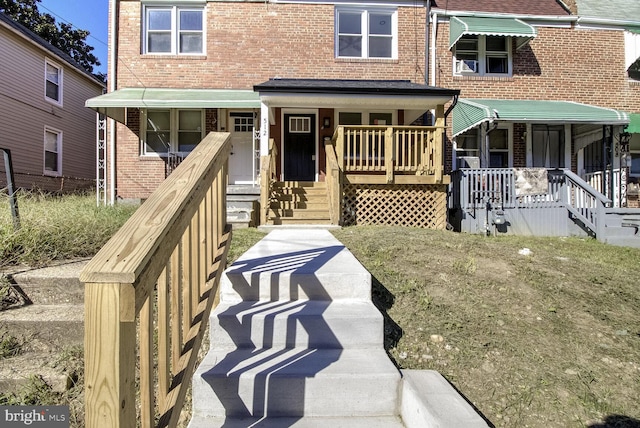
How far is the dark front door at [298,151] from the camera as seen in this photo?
442 inches

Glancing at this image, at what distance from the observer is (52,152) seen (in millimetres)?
14555

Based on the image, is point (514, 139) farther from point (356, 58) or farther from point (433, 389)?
point (433, 389)

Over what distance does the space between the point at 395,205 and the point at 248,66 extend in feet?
19.8

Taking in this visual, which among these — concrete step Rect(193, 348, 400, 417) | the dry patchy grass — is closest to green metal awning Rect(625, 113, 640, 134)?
the dry patchy grass

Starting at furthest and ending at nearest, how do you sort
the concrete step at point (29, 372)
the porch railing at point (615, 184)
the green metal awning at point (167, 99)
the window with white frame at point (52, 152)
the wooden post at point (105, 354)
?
the window with white frame at point (52, 152)
the porch railing at point (615, 184)
the green metal awning at point (167, 99)
the concrete step at point (29, 372)
the wooden post at point (105, 354)

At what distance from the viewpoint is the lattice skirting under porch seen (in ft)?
27.3

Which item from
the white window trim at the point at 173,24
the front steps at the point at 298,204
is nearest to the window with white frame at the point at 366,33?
the white window trim at the point at 173,24

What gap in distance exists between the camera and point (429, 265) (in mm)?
4180

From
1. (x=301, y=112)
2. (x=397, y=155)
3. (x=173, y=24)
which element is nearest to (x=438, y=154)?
(x=397, y=155)

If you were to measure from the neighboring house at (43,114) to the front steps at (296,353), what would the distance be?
12221 millimetres

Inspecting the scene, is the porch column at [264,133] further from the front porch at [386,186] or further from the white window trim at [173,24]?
the white window trim at [173,24]

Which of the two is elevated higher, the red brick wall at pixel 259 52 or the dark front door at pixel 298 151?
the red brick wall at pixel 259 52

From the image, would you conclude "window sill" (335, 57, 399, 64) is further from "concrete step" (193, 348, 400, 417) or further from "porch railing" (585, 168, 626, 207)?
"concrete step" (193, 348, 400, 417)

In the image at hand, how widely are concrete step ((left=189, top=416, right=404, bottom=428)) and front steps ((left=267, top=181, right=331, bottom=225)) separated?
5854 millimetres
